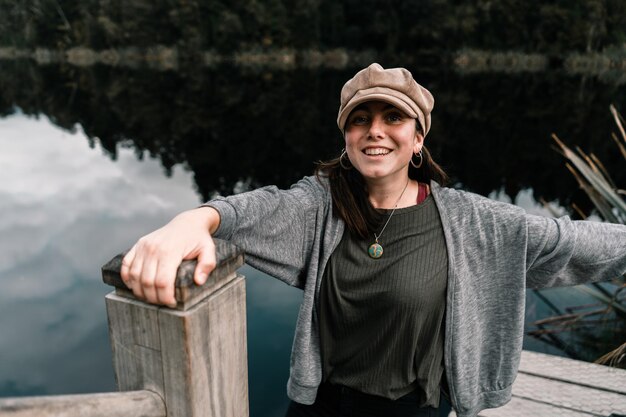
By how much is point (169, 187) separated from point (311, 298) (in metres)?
11.3

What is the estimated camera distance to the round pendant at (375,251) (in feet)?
5.70

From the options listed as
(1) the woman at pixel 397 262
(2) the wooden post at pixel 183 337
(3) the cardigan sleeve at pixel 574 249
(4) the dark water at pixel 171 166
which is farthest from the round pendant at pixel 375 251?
(4) the dark water at pixel 171 166

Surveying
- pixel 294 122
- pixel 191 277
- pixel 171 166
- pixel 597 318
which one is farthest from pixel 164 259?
pixel 294 122

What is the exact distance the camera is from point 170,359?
1006 millimetres

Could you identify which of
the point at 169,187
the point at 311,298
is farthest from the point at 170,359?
the point at 169,187

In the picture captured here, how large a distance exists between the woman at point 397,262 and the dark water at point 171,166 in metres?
3.57

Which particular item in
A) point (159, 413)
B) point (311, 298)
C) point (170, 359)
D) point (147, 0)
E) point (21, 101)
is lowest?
point (21, 101)

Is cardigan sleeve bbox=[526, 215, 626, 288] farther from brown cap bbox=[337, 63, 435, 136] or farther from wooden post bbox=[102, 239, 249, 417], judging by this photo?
wooden post bbox=[102, 239, 249, 417]

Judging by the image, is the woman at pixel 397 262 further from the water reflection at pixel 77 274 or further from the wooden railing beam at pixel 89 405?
the water reflection at pixel 77 274

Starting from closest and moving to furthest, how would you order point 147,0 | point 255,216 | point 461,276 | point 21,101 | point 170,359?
1. point 170,359
2. point 255,216
3. point 461,276
4. point 21,101
5. point 147,0

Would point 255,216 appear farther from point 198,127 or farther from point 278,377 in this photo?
point 198,127

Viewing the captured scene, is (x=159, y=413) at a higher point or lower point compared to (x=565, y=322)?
higher

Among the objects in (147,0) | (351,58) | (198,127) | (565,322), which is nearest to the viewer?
(565,322)

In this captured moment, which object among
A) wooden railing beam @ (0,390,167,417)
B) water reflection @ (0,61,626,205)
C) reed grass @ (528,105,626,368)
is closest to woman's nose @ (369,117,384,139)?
wooden railing beam @ (0,390,167,417)
